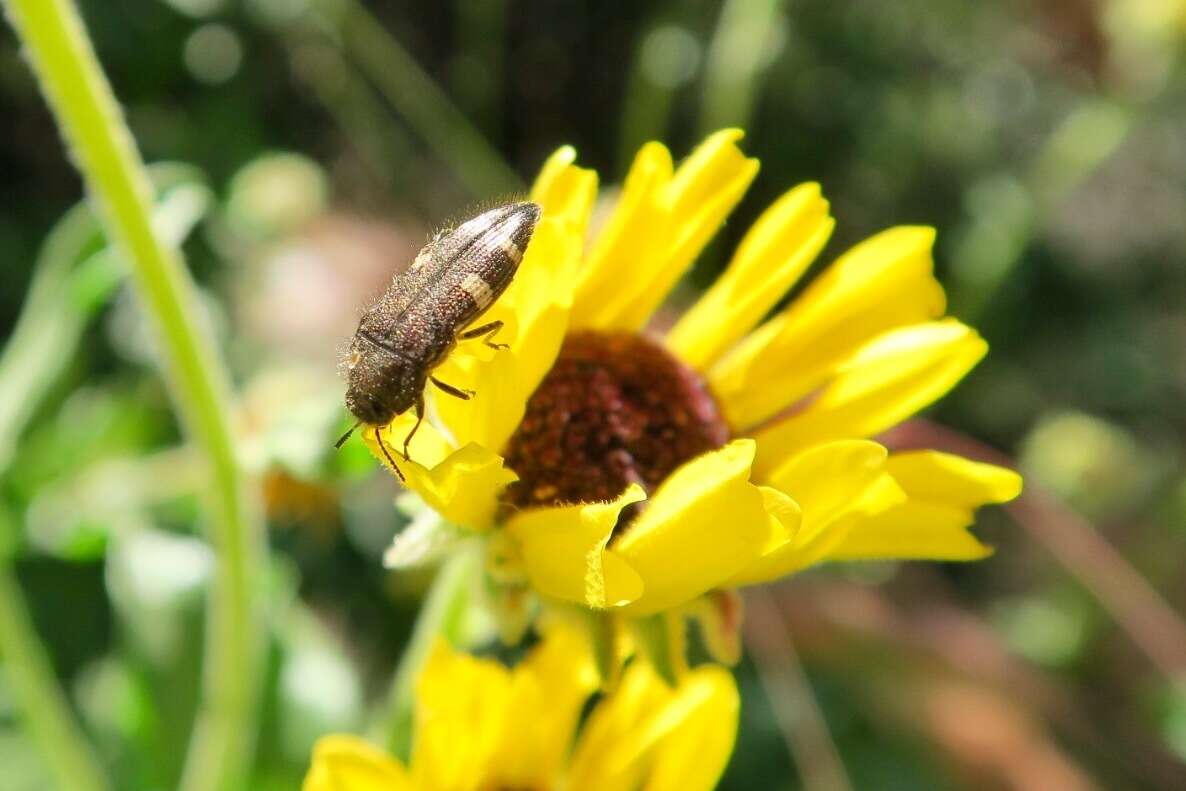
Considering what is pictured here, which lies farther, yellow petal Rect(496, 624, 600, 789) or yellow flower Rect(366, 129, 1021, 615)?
yellow petal Rect(496, 624, 600, 789)

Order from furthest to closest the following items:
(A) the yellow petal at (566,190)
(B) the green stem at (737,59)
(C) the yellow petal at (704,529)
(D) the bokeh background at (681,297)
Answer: (B) the green stem at (737,59)
(D) the bokeh background at (681,297)
(A) the yellow petal at (566,190)
(C) the yellow petal at (704,529)

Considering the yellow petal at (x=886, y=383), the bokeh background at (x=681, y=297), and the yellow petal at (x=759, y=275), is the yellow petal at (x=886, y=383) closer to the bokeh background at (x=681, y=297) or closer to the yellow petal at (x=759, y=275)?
the yellow petal at (x=759, y=275)

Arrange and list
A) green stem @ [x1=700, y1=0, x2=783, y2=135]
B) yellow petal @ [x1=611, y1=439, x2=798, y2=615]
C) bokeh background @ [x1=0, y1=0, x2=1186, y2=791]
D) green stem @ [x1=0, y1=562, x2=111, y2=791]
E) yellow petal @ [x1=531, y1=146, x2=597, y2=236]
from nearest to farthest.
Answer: yellow petal @ [x1=611, y1=439, x2=798, y2=615] < yellow petal @ [x1=531, y1=146, x2=597, y2=236] < green stem @ [x1=0, y1=562, x2=111, y2=791] < bokeh background @ [x1=0, y1=0, x2=1186, y2=791] < green stem @ [x1=700, y1=0, x2=783, y2=135]

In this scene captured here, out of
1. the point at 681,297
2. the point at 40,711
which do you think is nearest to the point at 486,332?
the point at 40,711

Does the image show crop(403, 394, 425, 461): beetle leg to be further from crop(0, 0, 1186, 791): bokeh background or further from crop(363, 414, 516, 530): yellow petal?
crop(0, 0, 1186, 791): bokeh background

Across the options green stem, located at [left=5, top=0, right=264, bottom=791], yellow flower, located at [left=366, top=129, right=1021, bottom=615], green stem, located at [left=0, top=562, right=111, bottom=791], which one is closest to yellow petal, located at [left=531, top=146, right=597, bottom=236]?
yellow flower, located at [left=366, top=129, right=1021, bottom=615]

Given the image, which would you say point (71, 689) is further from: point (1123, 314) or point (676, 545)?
point (1123, 314)

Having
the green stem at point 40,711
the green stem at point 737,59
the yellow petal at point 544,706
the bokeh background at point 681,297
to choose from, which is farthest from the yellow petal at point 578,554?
the green stem at point 737,59

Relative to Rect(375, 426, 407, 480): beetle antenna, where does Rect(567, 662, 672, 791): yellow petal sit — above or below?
below
